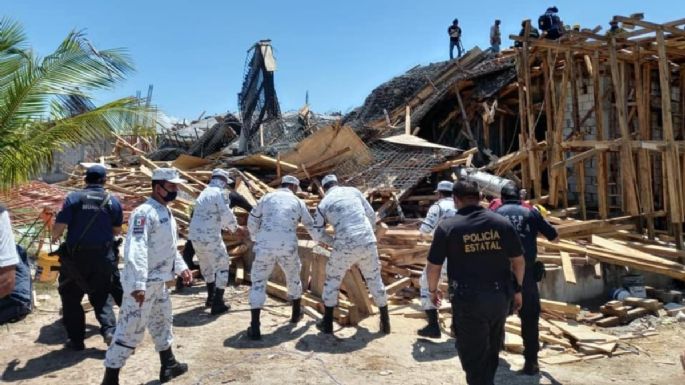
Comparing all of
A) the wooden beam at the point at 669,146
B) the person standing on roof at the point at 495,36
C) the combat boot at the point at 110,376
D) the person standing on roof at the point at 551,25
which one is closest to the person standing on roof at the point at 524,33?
the person standing on roof at the point at 551,25

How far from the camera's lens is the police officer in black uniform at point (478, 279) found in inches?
161

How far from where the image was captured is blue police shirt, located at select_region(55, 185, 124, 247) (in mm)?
5441

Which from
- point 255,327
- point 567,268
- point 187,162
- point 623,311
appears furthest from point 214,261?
point 187,162

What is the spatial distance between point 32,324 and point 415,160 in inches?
336

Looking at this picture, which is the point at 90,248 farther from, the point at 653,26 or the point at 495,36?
the point at 495,36

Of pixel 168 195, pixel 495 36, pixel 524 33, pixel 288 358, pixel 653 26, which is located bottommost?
pixel 288 358

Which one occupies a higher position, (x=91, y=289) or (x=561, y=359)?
(x=91, y=289)

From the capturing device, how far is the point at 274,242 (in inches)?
255

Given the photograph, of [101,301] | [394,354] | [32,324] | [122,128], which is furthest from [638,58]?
[32,324]

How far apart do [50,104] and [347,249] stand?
142 inches

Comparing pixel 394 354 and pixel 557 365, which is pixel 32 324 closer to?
pixel 394 354

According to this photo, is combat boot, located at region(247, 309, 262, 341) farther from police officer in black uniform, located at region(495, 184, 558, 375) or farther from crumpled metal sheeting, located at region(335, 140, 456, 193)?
crumpled metal sheeting, located at region(335, 140, 456, 193)

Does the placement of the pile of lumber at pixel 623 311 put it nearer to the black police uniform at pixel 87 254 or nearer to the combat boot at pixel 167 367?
the combat boot at pixel 167 367

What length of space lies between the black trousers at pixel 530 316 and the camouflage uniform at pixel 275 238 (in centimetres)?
243
